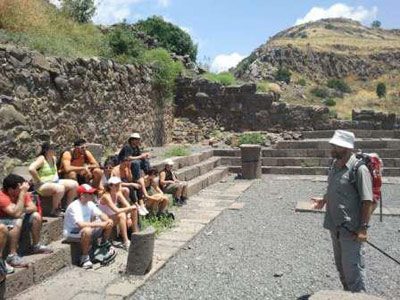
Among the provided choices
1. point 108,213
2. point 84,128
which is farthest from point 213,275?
point 84,128

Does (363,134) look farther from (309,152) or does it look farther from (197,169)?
(197,169)

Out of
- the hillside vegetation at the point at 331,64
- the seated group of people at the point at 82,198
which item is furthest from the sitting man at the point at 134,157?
the hillside vegetation at the point at 331,64

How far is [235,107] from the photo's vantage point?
1758 centimetres

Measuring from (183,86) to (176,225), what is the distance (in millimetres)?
10741

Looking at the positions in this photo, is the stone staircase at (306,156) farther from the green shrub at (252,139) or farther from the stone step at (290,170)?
the green shrub at (252,139)

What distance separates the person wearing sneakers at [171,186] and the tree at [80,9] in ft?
24.6

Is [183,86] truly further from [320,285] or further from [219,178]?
[320,285]

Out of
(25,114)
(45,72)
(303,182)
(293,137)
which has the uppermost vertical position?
(45,72)

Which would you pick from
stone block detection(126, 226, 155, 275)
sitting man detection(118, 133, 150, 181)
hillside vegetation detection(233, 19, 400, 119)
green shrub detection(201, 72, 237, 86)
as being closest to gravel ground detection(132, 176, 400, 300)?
stone block detection(126, 226, 155, 275)

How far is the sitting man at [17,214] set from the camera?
4.66 meters

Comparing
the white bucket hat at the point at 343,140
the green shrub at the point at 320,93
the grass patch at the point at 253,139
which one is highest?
the green shrub at the point at 320,93

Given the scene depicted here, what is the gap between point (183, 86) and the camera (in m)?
17.7

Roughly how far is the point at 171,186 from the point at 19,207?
4.53 m

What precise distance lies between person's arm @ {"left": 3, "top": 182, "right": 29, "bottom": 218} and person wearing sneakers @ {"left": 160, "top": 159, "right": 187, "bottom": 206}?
4.24 m
